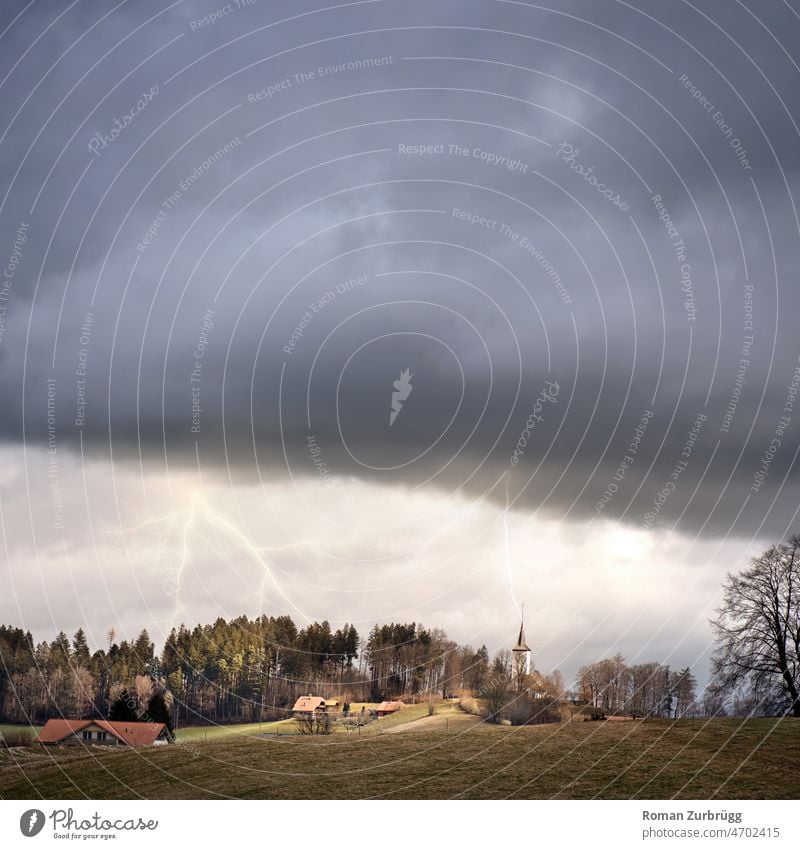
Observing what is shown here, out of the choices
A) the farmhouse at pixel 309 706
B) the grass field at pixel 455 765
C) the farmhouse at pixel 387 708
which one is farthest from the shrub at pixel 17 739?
the farmhouse at pixel 387 708

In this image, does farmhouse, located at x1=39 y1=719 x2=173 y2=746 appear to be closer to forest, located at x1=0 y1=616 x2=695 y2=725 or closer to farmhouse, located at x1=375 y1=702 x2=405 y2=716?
forest, located at x1=0 y1=616 x2=695 y2=725

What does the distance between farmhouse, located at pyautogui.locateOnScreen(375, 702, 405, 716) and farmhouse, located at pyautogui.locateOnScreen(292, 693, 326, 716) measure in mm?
3228

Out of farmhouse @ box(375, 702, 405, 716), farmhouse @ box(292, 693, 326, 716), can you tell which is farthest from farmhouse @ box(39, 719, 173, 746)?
farmhouse @ box(375, 702, 405, 716)

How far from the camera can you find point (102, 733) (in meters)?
53.9

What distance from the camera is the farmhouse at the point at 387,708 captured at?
59062mm

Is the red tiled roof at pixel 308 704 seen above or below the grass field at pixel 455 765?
above

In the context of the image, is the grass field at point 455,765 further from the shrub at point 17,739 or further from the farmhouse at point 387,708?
the farmhouse at point 387,708

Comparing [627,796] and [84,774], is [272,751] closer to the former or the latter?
[84,774]

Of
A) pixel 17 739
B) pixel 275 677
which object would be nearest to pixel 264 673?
Answer: pixel 275 677

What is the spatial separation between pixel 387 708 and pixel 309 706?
4590 millimetres

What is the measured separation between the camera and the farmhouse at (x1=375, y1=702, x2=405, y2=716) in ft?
194

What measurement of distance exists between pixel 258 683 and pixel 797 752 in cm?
3085

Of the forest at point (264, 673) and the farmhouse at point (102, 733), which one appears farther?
the forest at point (264, 673)

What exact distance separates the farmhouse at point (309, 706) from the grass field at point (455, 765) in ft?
11.0
